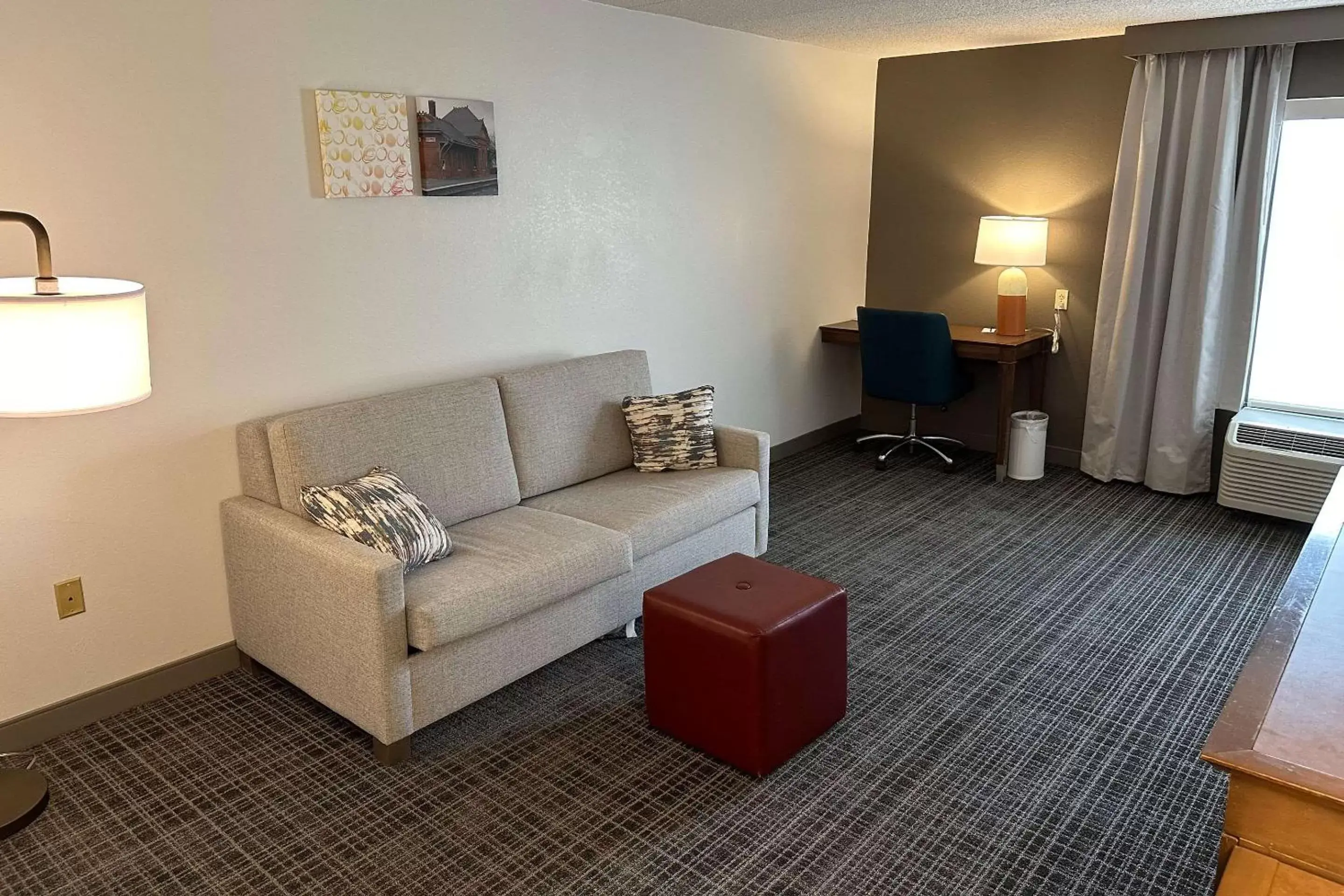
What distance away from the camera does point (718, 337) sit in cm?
488

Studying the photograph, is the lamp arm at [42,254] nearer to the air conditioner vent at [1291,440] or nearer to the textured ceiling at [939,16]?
the textured ceiling at [939,16]

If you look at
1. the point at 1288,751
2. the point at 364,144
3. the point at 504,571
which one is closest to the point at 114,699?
the point at 504,571

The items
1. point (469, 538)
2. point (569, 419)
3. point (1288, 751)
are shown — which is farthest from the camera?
point (569, 419)

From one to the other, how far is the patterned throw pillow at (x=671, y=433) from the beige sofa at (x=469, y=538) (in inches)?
2.0

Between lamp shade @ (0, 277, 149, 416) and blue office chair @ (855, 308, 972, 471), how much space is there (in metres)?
3.62

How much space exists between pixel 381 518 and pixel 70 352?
958mm

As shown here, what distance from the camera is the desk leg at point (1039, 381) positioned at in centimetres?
523

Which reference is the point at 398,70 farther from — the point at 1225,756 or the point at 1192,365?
the point at 1192,365

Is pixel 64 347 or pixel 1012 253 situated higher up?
pixel 1012 253

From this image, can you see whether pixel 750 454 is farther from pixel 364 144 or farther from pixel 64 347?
pixel 64 347

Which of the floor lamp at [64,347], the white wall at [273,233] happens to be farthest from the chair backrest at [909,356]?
the floor lamp at [64,347]

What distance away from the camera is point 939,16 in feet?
13.7

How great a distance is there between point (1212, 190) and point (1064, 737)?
117 inches

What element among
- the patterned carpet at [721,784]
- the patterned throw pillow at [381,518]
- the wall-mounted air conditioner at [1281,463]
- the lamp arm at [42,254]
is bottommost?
the patterned carpet at [721,784]
